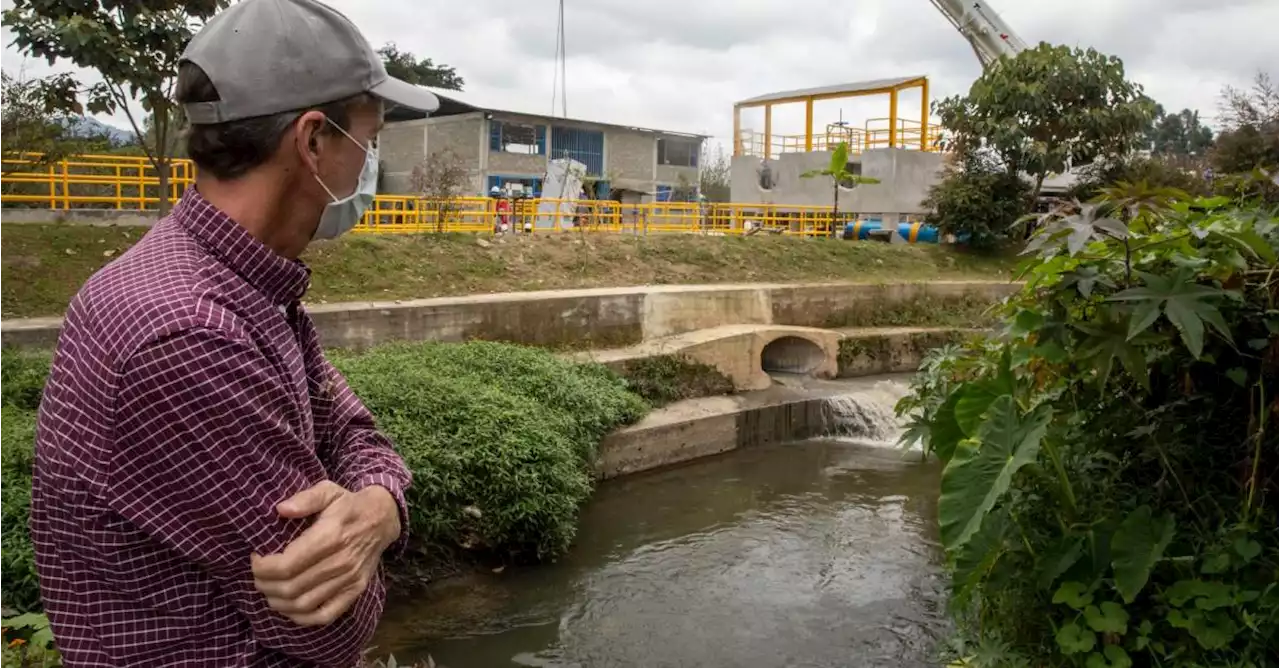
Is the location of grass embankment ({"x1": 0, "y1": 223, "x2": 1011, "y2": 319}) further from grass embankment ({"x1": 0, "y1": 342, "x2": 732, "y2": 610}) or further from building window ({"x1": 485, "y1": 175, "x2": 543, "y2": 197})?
building window ({"x1": 485, "y1": 175, "x2": 543, "y2": 197})

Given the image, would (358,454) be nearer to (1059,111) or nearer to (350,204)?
(350,204)

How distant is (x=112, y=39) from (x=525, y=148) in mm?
18983


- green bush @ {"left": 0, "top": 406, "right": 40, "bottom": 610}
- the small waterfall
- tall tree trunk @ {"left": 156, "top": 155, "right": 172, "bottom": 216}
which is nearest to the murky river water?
green bush @ {"left": 0, "top": 406, "right": 40, "bottom": 610}

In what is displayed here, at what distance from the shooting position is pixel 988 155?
752 inches

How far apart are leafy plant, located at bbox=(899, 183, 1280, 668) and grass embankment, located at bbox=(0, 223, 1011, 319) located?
9.13 m

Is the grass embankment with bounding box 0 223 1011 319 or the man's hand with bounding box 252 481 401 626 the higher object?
the grass embankment with bounding box 0 223 1011 319

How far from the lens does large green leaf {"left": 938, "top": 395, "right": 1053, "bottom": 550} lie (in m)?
2.30

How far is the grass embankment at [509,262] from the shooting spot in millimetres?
9719

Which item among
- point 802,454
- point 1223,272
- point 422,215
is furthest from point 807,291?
point 1223,272

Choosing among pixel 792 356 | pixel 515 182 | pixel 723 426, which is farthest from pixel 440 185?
pixel 515 182

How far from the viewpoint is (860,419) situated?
38.2 feet

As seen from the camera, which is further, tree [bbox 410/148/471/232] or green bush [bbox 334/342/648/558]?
tree [bbox 410/148/471/232]

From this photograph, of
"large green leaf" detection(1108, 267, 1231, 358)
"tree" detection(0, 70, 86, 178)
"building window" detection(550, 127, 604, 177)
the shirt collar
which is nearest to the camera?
the shirt collar

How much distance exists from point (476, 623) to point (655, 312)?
23.6ft
